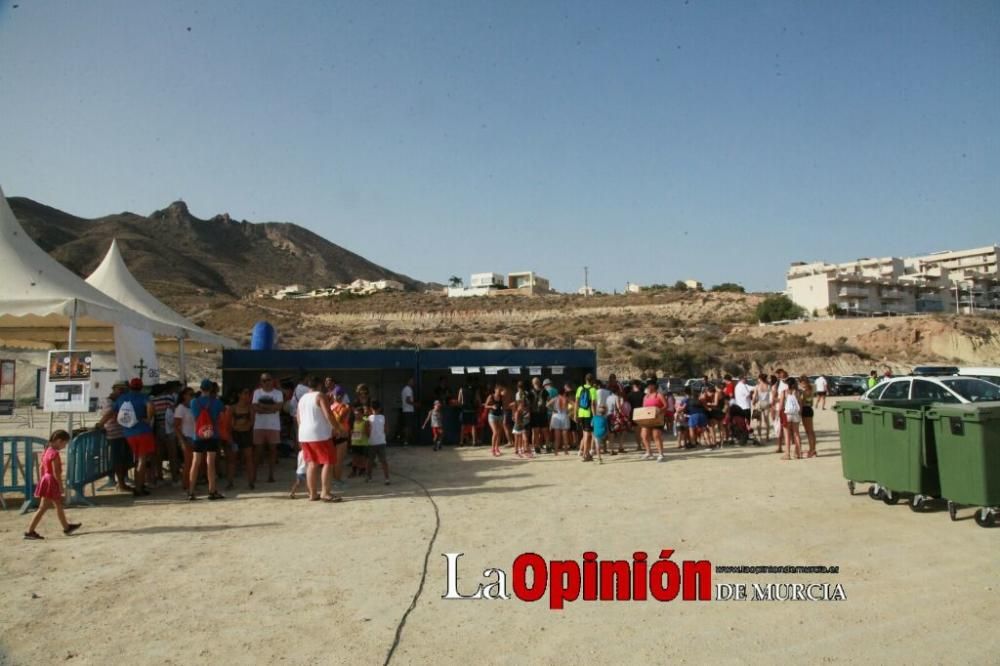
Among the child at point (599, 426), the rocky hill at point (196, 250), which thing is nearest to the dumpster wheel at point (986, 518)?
the child at point (599, 426)

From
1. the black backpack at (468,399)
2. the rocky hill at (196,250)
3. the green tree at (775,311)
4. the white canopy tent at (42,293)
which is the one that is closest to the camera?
the white canopy tent at (42,293)

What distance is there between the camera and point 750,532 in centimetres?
679

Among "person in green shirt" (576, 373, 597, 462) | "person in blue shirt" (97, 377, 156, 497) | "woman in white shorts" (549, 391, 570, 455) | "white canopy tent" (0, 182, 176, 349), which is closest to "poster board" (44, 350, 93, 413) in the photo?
"white canopy tent" (0, 182, 176, 349)

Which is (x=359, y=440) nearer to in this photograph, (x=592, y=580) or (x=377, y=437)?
(x=377, y=437)

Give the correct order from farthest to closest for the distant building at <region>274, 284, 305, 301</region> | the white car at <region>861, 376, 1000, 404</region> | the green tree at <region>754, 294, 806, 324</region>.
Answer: the distant building at <region>274, 284, 305, 301</region>, the green tree at <region>754, 294, 806, 324</region>, the white car at <region>861, 376, 1000, 404</region>

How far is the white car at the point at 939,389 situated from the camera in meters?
10.7

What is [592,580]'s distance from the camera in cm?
552

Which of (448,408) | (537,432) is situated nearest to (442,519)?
(537,432)

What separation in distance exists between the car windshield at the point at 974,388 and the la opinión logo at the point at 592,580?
7.73m

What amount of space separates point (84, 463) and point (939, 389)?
42.1ft

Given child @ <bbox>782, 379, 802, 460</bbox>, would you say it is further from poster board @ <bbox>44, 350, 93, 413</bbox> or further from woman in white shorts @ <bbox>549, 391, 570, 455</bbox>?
poster board @ <bbox>44, 350, 93, 413</bbox>

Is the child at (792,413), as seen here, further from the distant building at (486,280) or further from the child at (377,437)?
the distant building at (486,280)

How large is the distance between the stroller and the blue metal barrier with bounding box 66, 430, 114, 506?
11723 mm

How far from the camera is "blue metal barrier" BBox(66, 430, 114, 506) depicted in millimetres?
8656
